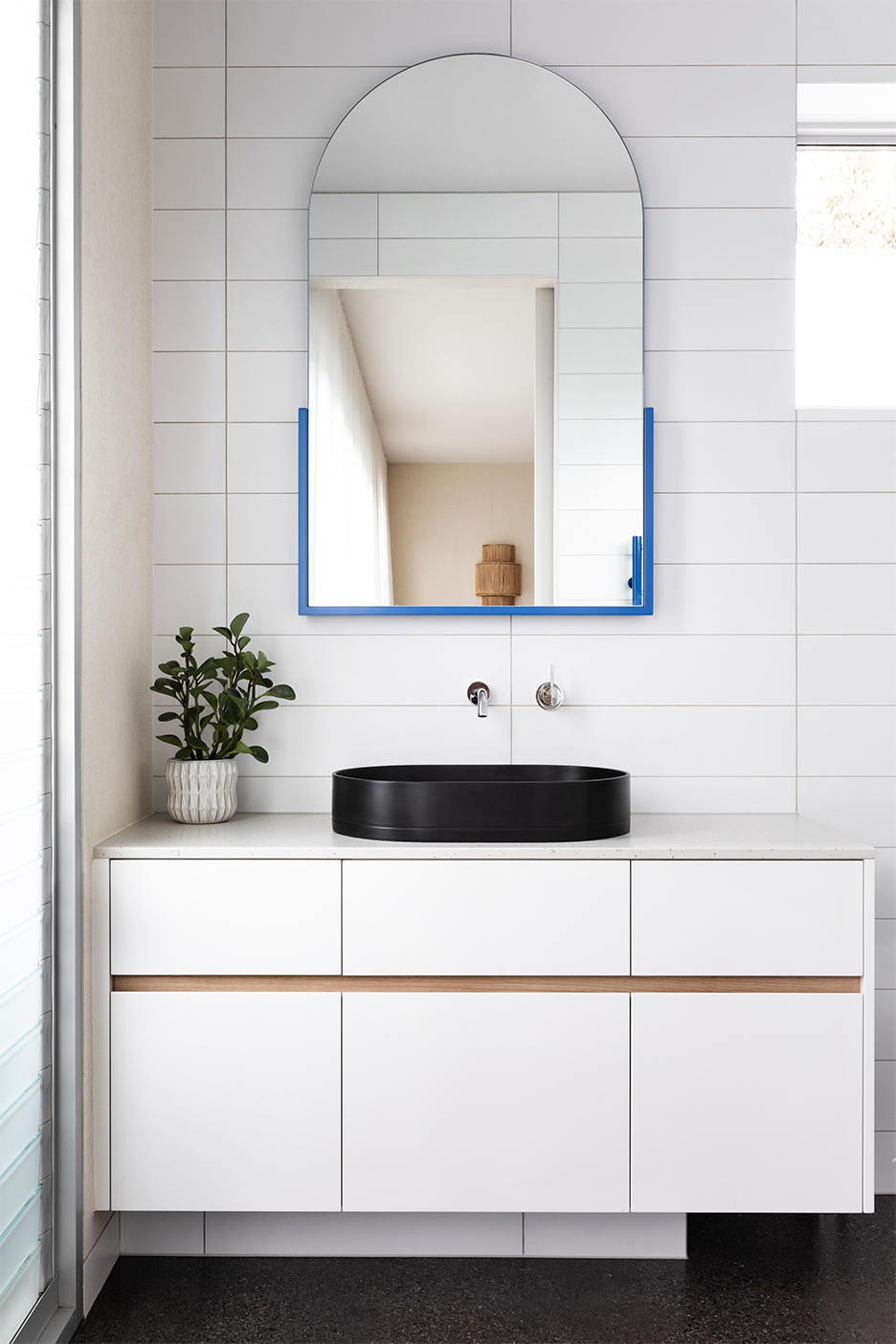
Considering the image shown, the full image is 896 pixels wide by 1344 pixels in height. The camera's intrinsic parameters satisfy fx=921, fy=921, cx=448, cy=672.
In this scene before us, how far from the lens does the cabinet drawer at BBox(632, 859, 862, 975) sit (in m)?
1.66

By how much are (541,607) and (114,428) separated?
969 millimetres

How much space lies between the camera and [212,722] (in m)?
1.99

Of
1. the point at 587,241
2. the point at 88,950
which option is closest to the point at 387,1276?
the point at 88,950

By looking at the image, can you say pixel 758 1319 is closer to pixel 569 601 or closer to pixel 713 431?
pixel 569 601

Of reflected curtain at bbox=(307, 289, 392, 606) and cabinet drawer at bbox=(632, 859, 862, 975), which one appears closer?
cabinet drawer at bbox=(632, 859, 862, 975)

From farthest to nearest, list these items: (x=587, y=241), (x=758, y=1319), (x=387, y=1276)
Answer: (x=587, y=241), (x=387, y=1276), (x=758, y=1319)

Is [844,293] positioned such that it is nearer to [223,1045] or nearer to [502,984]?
[502,984]

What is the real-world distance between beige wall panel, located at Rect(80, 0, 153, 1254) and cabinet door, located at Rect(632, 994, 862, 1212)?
1014 millimetres

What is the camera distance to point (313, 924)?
166cm

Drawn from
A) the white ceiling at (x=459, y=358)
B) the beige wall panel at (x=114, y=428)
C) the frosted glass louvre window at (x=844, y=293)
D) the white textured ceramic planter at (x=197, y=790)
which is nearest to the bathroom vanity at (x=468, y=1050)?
the beige wall panel at (x=114, y=428)

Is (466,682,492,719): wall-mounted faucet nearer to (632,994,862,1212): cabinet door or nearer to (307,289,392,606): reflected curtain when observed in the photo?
(307,289,392,606): reflected curtain

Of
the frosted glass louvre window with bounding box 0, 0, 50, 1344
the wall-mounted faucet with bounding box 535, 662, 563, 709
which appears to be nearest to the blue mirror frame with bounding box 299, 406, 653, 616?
the wall-mounted faucet with bounding box 535, 662, 563, 709

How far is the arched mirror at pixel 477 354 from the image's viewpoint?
2068 millimetres

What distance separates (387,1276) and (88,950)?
85 cm
